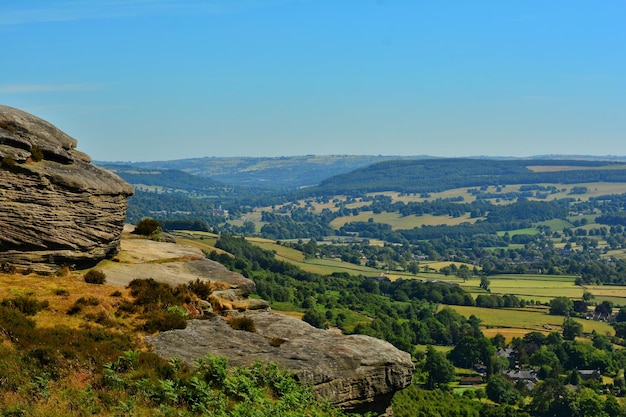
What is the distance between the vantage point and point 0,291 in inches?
1041

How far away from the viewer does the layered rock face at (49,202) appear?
29156mm

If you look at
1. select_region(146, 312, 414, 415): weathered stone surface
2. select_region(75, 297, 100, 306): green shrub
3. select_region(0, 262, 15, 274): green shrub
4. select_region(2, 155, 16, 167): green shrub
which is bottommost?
select_region(146, 312, 414, 415): weathered stone surface

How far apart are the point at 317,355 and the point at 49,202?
13816 mm

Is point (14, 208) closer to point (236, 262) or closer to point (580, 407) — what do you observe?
point (580, 407)

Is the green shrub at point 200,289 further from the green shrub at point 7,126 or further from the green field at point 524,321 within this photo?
the green field at point 524,321

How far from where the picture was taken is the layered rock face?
29.2m

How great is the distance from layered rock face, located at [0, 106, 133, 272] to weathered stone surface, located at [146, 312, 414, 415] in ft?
24.7

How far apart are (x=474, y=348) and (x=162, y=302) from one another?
401 ft

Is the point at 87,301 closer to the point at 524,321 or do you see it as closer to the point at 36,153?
the point at 36,153

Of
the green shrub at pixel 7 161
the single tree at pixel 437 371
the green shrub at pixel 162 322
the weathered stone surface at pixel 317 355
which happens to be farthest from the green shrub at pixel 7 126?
the single tree at pixel 437 371

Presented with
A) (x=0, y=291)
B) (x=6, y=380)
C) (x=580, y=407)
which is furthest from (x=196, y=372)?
(x=580, y=407)

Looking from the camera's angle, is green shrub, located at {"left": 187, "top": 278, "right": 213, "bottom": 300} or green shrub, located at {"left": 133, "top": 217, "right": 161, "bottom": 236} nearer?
green shrub, located at {"left": 187, "top": 278, "right": 213, "bottom": 300}

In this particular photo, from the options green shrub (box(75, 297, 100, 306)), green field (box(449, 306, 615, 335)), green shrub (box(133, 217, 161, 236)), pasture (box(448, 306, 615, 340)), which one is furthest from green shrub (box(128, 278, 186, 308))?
green field (box(449, 306, 615, 335))

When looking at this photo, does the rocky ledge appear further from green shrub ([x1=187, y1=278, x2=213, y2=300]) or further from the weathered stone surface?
green shrub ([x1=187, y1=278, x2=213, y2=300])
